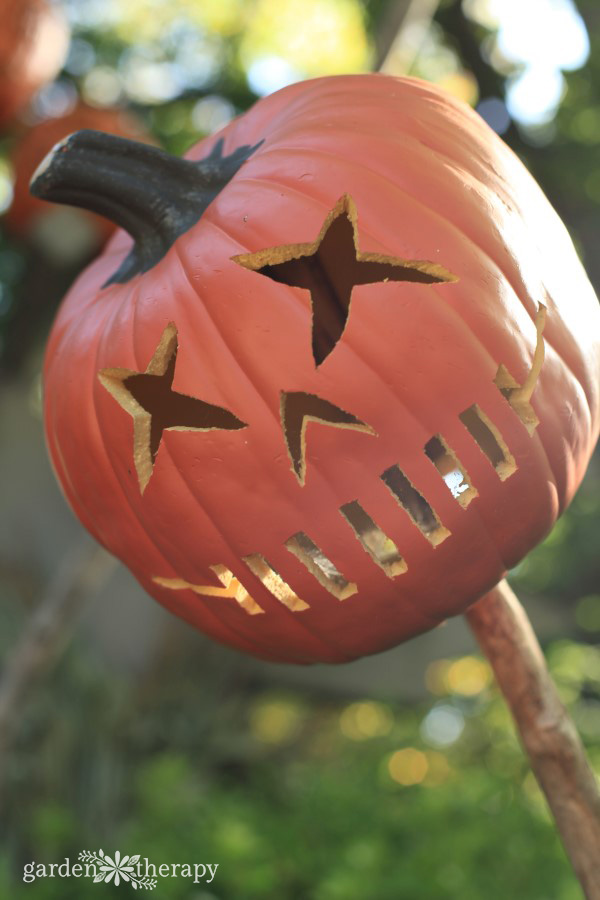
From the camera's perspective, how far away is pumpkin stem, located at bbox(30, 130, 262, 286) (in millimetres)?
809

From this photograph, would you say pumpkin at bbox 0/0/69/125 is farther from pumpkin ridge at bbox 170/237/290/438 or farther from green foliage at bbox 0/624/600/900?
green foliage at bbox 0/624/600/900

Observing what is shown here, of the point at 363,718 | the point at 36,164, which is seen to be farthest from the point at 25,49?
the point at 363,718

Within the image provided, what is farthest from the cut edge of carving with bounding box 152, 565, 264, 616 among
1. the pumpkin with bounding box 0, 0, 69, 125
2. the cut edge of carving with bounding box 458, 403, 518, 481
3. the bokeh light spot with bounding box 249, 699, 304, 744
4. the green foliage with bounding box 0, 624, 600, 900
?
the bokeh light spot with bounding box 249, 699, 304, 744

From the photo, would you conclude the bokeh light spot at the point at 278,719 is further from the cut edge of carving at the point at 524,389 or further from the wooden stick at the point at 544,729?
the cut edge of carving at the point at 524,389

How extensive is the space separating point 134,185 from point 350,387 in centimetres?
31

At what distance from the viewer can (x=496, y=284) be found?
27.4 inches

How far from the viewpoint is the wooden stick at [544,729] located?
0.76 meters

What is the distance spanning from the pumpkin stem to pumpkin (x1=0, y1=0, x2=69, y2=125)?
1406mm

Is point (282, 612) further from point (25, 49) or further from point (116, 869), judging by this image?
point (25, 49)

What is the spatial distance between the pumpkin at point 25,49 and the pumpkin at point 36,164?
25cm

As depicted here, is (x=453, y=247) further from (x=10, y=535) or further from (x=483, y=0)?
(x=483, y=0)

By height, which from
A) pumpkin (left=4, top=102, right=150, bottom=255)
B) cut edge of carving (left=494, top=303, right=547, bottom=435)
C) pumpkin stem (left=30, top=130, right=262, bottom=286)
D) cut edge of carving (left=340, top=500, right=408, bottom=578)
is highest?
pumpkin stem (left=30, top=130, right=262, bottom=286)

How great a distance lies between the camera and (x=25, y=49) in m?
2.02

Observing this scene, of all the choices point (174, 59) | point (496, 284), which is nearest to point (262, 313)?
point (496, 284)
